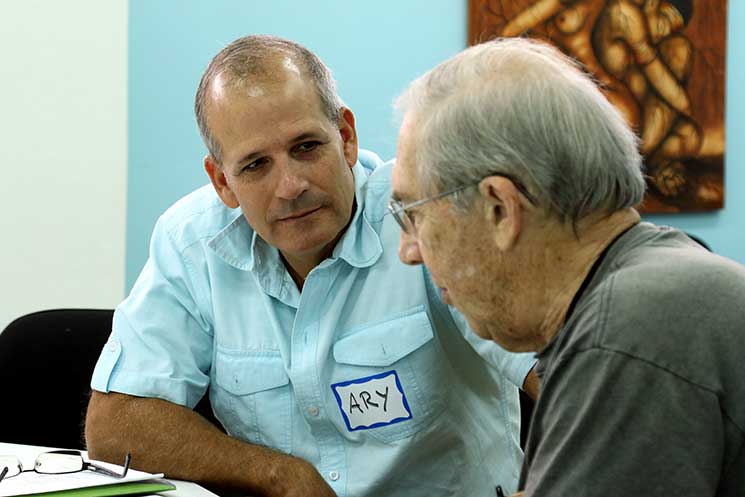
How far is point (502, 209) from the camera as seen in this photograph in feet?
3.57

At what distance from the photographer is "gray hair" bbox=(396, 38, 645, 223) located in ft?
3.45

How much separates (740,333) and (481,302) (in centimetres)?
33

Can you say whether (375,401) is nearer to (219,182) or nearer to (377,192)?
(377,192)

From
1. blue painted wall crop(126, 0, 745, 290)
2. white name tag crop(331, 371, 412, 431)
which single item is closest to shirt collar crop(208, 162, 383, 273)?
white name tag crop(331, 371, 412, 431)

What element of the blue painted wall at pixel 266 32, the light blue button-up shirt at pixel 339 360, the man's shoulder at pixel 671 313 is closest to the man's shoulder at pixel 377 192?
the light blue button-up shirt at pixel 339 360

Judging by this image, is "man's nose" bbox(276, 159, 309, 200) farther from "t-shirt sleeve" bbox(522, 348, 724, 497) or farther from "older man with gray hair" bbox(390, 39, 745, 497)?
"t-shirt sleeve" bbox(522, 348, 724, 497)

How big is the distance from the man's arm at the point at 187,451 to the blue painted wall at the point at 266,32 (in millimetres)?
1453

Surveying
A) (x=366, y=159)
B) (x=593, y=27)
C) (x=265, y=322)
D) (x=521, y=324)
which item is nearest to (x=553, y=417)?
(x=521, y=324)

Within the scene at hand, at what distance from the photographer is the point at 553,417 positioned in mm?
1005

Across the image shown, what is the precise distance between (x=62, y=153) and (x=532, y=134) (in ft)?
8.03

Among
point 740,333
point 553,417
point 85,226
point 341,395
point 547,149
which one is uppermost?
point 547,149

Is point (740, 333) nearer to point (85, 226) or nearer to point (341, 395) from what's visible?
point (341, 395)

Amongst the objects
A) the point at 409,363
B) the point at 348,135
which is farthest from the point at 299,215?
the point at 409,363

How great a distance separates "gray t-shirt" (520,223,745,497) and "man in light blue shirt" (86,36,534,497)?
2.19 ft
